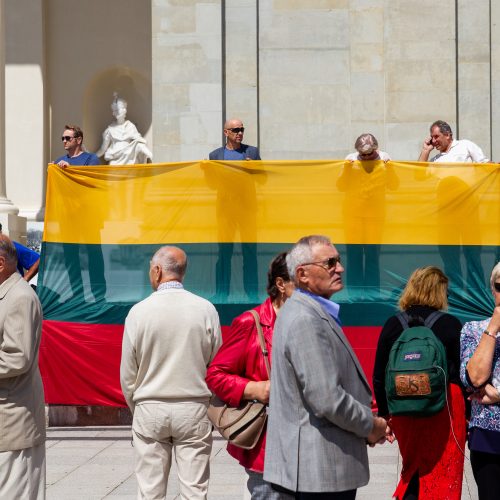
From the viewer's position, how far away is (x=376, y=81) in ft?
55.3

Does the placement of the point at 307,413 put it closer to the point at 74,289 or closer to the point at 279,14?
the point at 74,289

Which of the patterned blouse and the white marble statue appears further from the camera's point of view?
the white marble statue

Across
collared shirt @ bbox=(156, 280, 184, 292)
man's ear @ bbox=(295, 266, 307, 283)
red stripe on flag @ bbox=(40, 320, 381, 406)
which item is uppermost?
man's ear @ bbox=(295, 266, 307, 283)

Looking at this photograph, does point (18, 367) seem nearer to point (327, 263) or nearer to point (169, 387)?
point (169, 387)

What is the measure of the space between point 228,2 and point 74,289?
263 inches

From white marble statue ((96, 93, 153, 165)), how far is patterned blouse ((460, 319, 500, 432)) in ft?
50.1

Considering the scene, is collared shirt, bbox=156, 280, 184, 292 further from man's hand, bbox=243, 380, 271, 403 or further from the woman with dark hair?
the woman with dark hair

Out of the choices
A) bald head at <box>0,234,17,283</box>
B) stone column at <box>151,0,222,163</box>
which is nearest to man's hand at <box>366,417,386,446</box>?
bald head at <box>0,234,17,283</box>

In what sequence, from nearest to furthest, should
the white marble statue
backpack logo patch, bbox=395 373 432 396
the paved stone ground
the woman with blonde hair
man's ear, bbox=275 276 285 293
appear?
man's ear, bbox=275 276 285 293 → the woman with blonde hair → backpack logo patch, bbox=395 373 432 396 → the paved stone ground → the white marble statue

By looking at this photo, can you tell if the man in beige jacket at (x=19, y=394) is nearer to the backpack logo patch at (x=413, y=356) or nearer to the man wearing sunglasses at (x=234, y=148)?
the backpack logo patch at (x=413, y=356)

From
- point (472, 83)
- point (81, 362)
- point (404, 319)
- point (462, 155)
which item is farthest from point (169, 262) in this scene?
point (472, 83)

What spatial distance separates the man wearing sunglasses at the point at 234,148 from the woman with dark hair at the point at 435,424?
19.9ft

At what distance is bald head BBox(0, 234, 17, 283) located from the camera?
7.05 m

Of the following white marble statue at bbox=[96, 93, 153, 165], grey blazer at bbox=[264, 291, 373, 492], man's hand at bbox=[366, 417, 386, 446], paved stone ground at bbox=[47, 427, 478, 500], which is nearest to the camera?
grey blazer at bbox=[264, 291, 373, 492]
